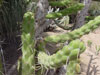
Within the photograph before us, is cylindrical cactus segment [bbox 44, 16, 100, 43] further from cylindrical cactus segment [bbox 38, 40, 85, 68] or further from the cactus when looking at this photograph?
cylindrical cactus segment [bbox 38, 40, 85, 68]

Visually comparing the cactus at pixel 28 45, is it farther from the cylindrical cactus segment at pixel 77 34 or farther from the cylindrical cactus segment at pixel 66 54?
the cylindrical cactus segment at pixel 66 54

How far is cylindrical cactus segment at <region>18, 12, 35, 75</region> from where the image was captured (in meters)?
2.13

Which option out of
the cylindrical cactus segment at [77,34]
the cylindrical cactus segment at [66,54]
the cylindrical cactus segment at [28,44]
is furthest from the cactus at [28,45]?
the cylindrical cactus segment at [66,54]

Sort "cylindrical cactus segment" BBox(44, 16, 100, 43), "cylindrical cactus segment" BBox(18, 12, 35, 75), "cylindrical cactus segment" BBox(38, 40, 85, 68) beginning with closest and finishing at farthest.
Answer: "cylindrical cactus segment" BBox(38, 40, 85, 68) → "cylindrical cactus segment" BBox(18, 12, 35, 75) → "cylindrical cactus segment" BBox(44, 16, 100, 43)

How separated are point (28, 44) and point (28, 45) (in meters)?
0.01

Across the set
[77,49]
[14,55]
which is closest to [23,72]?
[77,49]

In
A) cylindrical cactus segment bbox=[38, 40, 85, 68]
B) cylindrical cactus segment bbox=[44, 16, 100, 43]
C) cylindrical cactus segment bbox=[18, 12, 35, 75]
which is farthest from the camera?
cylindrical cactus segment bbox=[44, 16, 100, 43]

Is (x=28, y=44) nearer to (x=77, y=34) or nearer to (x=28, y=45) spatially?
(x=28, y=45)

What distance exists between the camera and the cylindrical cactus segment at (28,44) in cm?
213

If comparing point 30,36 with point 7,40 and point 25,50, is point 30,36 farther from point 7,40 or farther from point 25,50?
point 7,40

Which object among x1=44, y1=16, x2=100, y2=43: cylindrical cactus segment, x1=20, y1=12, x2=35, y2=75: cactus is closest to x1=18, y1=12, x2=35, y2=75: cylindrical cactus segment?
x1=20, y1=12, x2=35, y2=75: cactus

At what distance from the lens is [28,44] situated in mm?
2201

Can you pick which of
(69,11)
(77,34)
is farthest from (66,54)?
(69,11)

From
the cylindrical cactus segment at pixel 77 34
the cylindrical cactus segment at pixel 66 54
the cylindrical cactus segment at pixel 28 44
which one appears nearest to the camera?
the cylindrical cactus segment at pixel 66 54
